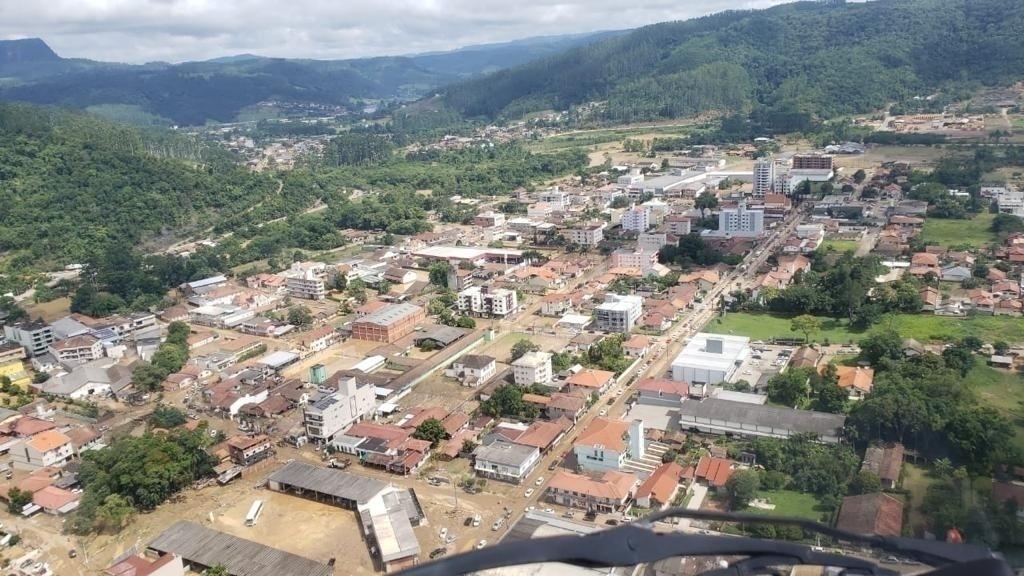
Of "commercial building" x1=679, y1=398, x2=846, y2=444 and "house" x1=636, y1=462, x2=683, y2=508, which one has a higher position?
"commercial building" x1=679, y1=398, x2=846, y2=444

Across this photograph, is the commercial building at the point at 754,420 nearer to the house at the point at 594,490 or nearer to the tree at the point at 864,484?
the tree at the point at 864,484

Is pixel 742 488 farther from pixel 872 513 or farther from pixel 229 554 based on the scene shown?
pixel 229 554

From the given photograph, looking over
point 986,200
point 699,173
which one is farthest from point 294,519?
point 699,173

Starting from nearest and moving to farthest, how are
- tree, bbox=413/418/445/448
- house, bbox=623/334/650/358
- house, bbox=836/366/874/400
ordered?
tree, bbox=413/418/445/448, house, bbox=836/366/874/400, house, bbox=623/334/650/358

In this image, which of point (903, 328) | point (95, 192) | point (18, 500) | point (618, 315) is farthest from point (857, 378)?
point (95, 192)

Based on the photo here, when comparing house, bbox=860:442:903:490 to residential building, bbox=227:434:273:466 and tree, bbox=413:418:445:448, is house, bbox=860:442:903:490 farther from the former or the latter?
residential building, bbox=227:434:273:466

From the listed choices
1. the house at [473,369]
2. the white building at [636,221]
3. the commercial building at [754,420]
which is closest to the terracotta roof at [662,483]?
the commercial building at [754,420]

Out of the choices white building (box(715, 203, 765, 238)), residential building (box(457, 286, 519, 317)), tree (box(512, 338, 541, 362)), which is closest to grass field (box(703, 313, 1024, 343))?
tree (box(512, 338, 541, 362))
